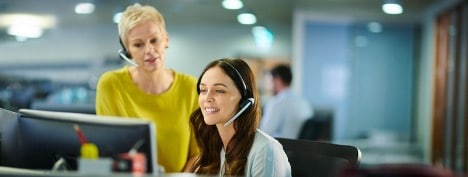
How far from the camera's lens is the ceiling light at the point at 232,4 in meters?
A: 6.53

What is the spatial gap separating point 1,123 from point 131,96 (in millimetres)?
494

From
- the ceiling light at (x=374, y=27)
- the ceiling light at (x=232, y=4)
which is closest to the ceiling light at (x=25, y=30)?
the ceiling light at (x=232, y=4)

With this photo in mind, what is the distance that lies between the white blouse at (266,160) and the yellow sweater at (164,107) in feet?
1.53

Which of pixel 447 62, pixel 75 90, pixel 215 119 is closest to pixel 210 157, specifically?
pixel 215 119

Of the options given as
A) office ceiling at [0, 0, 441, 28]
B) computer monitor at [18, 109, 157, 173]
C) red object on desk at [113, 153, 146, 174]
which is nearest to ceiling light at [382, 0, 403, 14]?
office ceiling at [0, 0, 441, 28]

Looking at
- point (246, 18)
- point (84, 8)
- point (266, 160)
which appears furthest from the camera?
point (246, 18)

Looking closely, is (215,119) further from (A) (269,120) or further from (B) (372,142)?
(B) (372,142)

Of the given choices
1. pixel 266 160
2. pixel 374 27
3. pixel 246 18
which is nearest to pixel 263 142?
pixel 266 160

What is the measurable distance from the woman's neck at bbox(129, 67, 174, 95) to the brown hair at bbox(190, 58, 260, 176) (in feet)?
1.07

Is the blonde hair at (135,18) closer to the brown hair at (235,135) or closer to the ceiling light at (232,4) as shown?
the brown hair at (235,135)

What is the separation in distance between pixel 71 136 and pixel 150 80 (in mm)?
747

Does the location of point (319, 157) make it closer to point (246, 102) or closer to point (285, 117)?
point (246, 102)

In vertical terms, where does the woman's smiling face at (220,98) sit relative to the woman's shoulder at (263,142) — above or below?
above

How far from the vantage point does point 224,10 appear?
23.1ft
